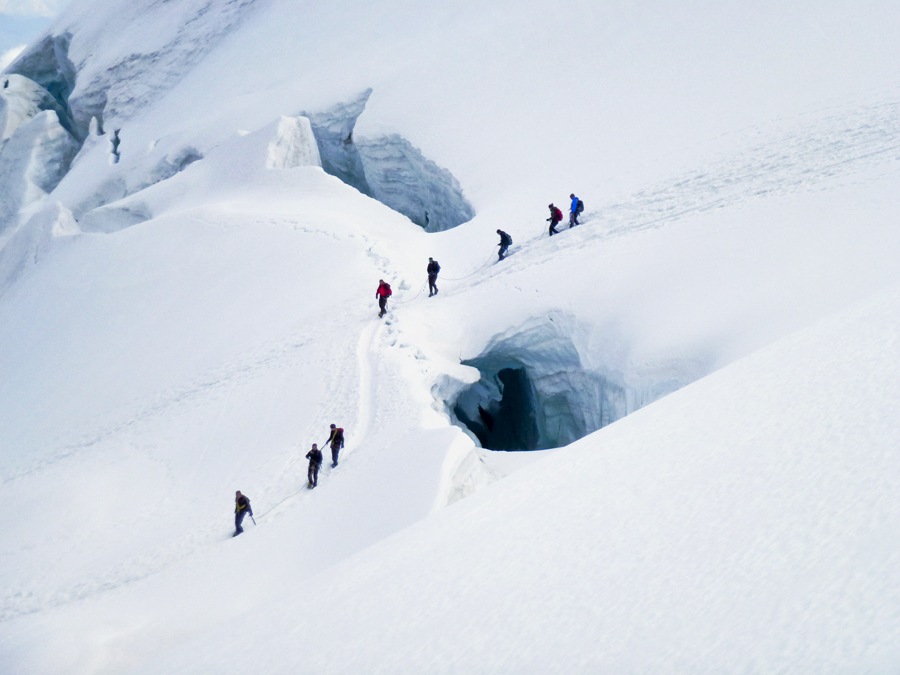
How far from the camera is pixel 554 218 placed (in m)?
16.2

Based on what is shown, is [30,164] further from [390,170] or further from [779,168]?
[779,168]

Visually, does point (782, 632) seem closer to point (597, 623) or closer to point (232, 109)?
point (597, 623)

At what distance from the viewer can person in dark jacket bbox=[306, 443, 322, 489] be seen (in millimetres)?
10946

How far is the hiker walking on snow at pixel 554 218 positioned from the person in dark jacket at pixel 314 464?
8641mm

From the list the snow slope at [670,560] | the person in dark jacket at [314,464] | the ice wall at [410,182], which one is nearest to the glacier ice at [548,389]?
the person in dark jacket at [314,464]

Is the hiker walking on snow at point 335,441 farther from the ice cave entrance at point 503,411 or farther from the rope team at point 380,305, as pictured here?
the ice cave entrance at point 503,411

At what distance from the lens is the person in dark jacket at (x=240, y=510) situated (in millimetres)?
10359

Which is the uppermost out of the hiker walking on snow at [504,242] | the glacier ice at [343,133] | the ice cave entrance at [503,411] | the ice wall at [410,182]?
the glacier ice at [343,133]

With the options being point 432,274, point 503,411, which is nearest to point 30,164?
point 432,274

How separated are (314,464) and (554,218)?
8987mm

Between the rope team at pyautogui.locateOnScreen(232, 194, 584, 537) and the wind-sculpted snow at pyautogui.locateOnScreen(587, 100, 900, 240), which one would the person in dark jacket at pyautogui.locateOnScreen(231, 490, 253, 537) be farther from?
the wind-sculpted snow at pyautogui.locateOnScreen(587, 100, 900, 240)

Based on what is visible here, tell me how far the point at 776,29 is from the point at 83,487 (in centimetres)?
2360

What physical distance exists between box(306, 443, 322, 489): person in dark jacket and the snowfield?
0.29 m

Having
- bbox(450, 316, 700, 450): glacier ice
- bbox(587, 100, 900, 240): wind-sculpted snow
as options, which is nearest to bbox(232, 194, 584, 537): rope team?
bbox(587, 100, 900, 240): wind-sculpted snow
